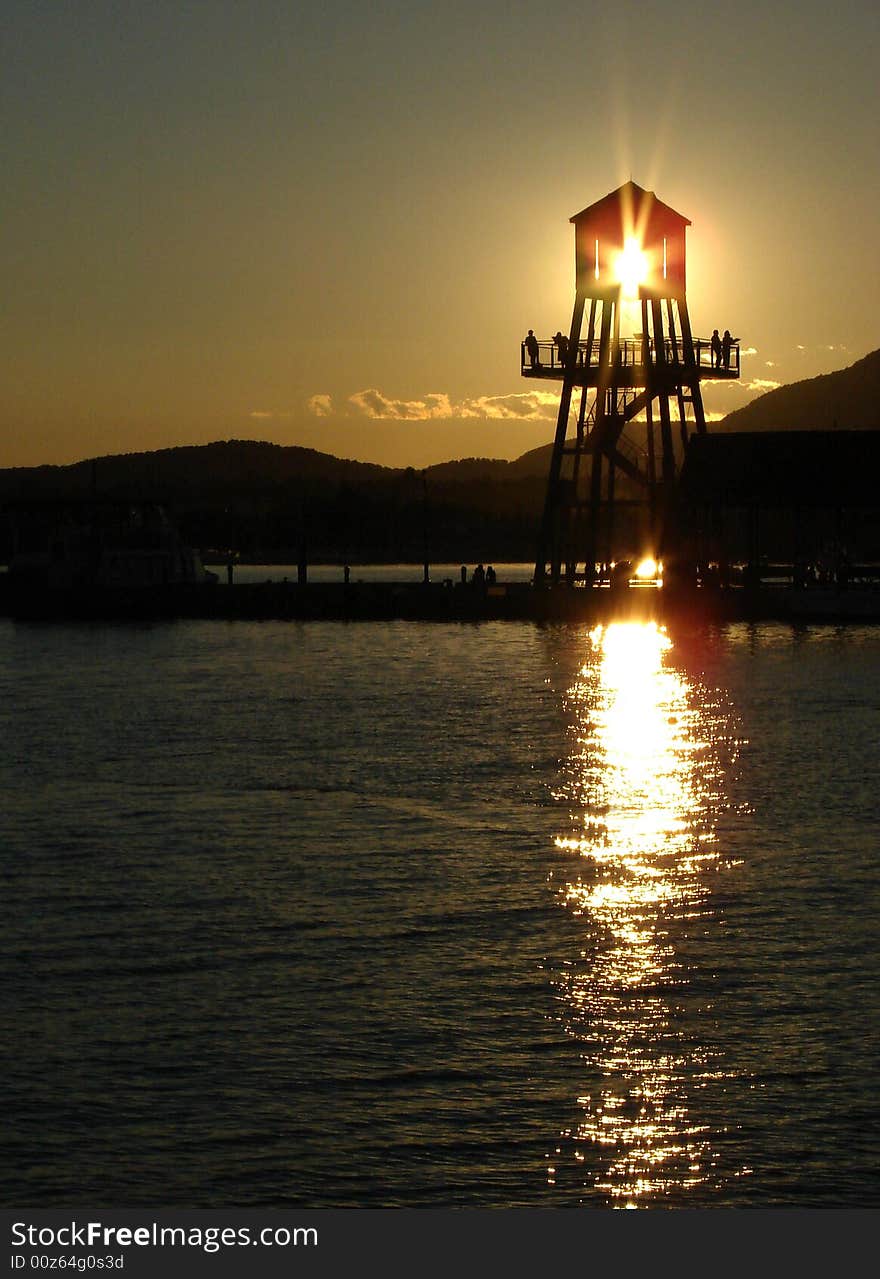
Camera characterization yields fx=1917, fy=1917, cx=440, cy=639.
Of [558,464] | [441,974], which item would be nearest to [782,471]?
[558,464]

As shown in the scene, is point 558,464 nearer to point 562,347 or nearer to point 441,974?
point 562,347

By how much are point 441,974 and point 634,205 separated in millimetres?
64231

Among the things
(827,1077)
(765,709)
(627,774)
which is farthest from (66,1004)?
(765,709)

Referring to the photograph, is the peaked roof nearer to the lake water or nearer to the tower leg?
the tower leg

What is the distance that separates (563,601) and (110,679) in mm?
32768

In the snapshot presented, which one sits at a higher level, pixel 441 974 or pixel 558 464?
pixel 558 464

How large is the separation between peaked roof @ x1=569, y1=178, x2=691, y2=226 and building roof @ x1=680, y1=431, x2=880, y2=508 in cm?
992

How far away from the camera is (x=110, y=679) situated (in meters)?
64.5

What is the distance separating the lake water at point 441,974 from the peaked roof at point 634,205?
140 feet

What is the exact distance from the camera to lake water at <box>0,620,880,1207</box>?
1316 cm


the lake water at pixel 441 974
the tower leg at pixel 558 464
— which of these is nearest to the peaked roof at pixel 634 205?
the tower leg at pixel 558 464

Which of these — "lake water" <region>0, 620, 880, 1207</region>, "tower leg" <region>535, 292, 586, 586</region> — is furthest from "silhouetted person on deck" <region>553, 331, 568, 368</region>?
"lake water" <region>0, 620, 880, 1207</region>

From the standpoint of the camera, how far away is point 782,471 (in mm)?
82125

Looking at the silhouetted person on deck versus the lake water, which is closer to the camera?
the lake water
